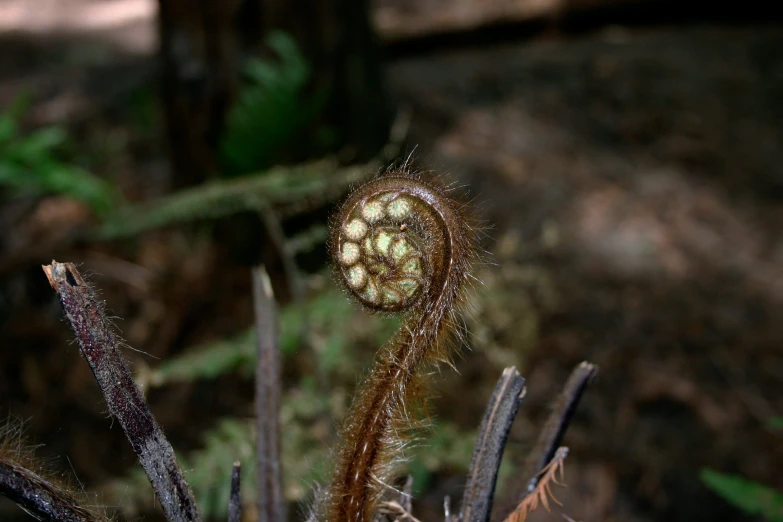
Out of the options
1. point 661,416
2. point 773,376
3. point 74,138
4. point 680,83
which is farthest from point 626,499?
point 74,138

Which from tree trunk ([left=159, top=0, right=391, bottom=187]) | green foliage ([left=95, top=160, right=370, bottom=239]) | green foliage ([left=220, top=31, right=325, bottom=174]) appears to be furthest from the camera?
tree trunk ([left=159, top=0, right=391, bottom=187])

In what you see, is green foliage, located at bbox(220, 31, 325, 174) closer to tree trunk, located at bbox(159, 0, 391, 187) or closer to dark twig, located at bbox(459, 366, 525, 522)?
tree trunk, located at bbox(159, 0, 391, 187)

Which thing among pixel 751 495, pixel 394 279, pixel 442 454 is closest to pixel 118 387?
pixel 394 279

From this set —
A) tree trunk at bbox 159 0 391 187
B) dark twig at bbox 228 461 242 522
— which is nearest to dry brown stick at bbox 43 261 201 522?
dark twig at bbox 228 461 242 522

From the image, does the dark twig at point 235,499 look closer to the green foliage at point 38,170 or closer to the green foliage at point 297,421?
the green foliage at point 297,421

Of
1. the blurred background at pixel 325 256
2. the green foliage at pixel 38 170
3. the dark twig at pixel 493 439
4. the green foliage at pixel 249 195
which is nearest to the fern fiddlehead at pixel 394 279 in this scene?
the dark twig at pixel 493 439

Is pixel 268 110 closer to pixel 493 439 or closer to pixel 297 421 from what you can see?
pixel 297 421
